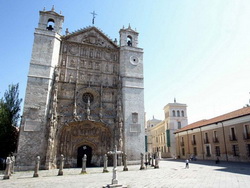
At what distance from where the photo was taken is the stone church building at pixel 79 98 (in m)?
16.8

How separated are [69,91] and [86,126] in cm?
421

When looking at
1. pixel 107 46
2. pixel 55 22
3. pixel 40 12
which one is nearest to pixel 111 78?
pixel 107 46

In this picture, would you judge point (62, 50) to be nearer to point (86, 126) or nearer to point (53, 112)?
point (53, 112)

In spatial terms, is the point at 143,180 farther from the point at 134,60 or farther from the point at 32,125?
the point at 134,60

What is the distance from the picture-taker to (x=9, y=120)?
19516 mm

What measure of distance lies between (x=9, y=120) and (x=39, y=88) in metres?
5.65

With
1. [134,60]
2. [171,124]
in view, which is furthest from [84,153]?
[171,124]

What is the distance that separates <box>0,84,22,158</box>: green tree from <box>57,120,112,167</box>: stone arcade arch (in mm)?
5975

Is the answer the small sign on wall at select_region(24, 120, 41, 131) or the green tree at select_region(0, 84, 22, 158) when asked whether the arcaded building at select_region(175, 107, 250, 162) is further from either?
the green tree at select_region(0, 84, 22, 158)

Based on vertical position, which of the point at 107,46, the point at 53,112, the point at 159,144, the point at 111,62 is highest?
the point at 107,46

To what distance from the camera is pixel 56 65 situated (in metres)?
19.4

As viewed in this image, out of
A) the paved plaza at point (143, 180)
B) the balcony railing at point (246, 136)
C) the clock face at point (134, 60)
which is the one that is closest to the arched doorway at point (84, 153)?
the paved plaza at point (143, 180)

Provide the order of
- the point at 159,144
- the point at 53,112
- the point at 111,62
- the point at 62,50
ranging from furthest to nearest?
the point at 159,144
the point at 111,62
the point at 62,50
the point at 53,112

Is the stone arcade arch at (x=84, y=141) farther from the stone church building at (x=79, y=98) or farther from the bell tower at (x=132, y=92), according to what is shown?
the bell tower at (x=132, y=92)
